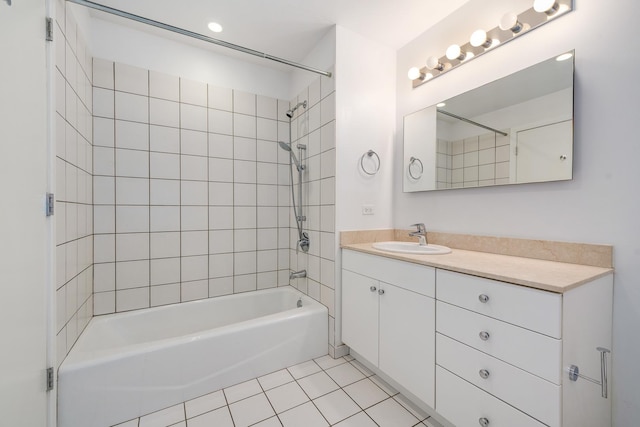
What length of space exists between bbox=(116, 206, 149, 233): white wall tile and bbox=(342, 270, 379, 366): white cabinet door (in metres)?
1.53

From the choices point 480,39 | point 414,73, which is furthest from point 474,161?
point 414,73

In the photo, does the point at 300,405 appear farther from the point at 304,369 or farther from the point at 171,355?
the point at 171,355

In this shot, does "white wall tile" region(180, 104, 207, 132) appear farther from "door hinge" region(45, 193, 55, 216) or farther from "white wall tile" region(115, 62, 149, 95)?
"door hinge" region(45, 193, 55, 216)

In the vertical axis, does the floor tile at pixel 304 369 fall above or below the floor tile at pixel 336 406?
below

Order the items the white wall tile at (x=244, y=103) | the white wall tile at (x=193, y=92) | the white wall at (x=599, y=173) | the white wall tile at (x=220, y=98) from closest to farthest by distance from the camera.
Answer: the white wall at (x=599, y=173) → the white wall tile at (x=193, y=92) → the white wall tile at (x=220, y=98) → the white wall tile at (x=244, y=103)

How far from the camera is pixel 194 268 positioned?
2.10 m

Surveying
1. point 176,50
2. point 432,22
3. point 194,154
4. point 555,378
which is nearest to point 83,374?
point 194,154

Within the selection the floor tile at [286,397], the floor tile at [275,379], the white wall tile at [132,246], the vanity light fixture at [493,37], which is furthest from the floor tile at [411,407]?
the vanity light fixture at [493,37]

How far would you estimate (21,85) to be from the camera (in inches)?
37.2

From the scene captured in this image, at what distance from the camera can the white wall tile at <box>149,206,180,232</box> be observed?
1.95m

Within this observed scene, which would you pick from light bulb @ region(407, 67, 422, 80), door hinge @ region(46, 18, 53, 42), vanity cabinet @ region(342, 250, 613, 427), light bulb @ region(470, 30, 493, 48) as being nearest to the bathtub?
vanity cabinet @ region(342, 250, 613, 427)

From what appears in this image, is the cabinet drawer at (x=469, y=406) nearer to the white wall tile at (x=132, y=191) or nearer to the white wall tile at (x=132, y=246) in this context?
the white wall tile at (x=132, y=246)

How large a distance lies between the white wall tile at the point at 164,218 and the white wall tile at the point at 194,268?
0.89 ft

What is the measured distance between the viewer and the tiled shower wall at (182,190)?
181cm
